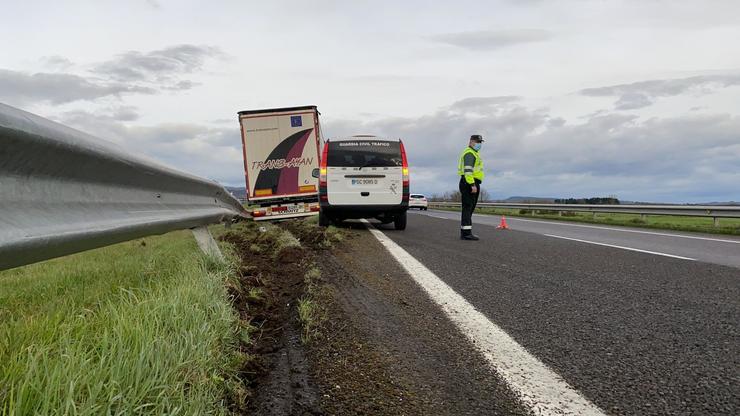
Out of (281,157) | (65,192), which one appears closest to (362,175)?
(281,157)

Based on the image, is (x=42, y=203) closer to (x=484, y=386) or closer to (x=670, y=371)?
(x=484, y=386)

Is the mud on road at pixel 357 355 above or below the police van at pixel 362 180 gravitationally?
below


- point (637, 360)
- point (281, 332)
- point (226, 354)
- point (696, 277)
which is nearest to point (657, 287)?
point (696, 277)

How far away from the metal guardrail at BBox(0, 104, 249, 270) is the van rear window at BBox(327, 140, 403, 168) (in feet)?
26.0

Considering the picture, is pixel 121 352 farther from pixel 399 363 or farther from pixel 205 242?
pixel 205 242

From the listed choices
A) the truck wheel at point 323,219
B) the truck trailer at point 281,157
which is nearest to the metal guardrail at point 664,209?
the truck wheel at point 323,219

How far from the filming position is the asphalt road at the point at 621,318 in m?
2.15

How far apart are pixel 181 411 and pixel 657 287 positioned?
431 centimetres

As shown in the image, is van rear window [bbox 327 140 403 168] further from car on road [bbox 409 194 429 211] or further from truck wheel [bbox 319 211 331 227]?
car on road [bbox 409 194 429 211]

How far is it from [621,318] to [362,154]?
8.41m

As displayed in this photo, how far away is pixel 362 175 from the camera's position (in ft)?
36.8

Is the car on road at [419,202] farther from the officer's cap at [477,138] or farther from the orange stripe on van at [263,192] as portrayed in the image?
the officer's cap at [477,138]

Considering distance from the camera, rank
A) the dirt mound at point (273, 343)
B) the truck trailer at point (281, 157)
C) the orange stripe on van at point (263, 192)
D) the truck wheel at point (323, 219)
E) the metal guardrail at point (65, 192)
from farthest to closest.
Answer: the orange stripe on van at point (263, 192), the truck trailer at point (281, 157), the truck wheel at point (323, 219), the dirt mound at point (273, 343), the metal guardrail at point (65, 192)

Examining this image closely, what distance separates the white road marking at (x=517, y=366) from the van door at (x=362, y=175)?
726cm
